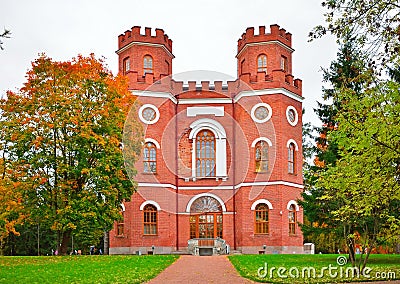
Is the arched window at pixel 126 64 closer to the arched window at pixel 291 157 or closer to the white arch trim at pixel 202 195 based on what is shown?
the white arch trim at pixel 202 195

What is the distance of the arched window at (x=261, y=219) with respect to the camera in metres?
28.7

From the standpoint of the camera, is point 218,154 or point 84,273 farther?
point 218,154

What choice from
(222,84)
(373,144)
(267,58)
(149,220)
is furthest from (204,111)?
(373,144)

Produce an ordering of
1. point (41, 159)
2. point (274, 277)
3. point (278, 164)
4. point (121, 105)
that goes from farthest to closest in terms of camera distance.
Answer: point (278, 164), point (121, 105), point (41, 159), point (274, 277)

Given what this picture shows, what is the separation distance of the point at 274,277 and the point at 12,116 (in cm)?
1406

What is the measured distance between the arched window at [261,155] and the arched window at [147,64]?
7180mm

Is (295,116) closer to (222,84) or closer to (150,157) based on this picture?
(222,84)

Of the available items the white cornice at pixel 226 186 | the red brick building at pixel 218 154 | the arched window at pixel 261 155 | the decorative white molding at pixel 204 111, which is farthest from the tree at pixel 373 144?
the decorative white molding at pixel 204 111

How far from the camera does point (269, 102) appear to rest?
96.7 feet

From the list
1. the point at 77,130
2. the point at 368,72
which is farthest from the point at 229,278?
the point at 77,130

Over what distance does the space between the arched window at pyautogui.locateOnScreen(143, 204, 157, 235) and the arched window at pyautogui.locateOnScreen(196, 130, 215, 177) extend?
3.11m

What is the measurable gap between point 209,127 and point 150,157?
358 cm

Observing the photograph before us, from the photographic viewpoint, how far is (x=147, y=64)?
3102 cm

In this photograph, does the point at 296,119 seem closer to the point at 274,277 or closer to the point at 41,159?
the point at 41,159
